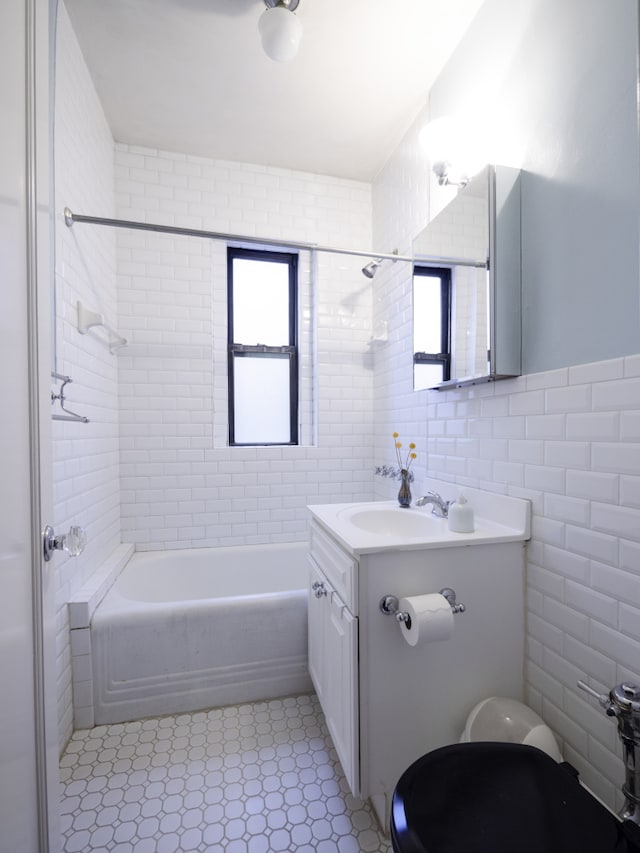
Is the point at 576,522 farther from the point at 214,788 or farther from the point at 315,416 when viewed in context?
the point at 315,416

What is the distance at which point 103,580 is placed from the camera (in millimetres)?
1891

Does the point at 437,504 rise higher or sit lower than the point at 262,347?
lower

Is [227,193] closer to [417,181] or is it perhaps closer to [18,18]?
[417,181]

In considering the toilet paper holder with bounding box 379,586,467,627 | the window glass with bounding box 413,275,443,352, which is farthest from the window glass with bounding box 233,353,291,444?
the toilet paper holder with bounding box 379,586,467,627

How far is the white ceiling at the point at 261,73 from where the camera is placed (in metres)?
1.59

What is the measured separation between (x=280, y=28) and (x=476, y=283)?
1.19 meters

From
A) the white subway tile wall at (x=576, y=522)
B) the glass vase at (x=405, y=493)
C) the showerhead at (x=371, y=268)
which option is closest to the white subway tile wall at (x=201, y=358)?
the showerhead at (x=371, y=268)

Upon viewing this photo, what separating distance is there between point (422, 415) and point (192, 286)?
1.69m

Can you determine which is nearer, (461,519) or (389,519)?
(461,519)

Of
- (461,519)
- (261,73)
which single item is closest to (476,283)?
(461,519)

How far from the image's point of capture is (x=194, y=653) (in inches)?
69.6

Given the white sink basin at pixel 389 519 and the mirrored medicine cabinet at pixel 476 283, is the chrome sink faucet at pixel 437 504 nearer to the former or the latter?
the white sink basin at pixel 389 519

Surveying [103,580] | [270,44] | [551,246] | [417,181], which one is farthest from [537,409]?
[103,580]

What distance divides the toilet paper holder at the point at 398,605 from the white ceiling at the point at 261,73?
221 centimetres
